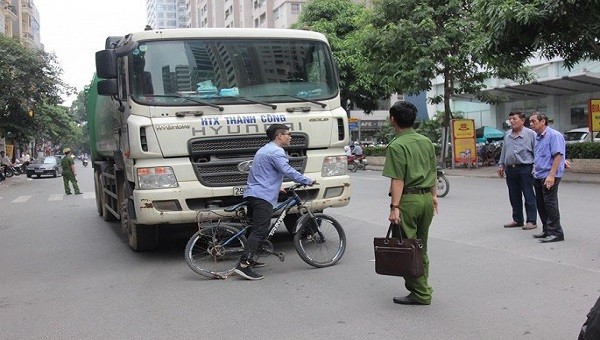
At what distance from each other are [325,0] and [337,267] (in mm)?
34579

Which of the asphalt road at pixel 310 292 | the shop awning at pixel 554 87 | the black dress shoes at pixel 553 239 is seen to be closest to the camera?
the asphalt road at pixel 310 292

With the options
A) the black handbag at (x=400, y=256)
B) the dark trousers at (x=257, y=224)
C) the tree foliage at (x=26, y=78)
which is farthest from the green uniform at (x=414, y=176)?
the tree foliage at (x=26, y=78)

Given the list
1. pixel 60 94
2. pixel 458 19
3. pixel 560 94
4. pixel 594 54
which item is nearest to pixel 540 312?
pixel 594 54

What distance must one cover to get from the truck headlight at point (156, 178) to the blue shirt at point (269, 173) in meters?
1.11

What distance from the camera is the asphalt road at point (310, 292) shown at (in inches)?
184

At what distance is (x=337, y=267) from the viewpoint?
6859 mm

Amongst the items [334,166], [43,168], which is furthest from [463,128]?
→ [43,168]

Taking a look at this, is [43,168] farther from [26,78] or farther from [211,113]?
[211,113]

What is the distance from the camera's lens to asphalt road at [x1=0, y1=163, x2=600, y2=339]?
4684 mm

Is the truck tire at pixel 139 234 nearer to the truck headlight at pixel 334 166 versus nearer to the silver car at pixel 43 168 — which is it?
the truck headlight at pixel 334 166

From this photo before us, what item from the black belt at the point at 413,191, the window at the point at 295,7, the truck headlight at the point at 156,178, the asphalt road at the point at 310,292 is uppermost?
the window at the point at 295,7

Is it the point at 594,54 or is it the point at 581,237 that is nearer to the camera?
the point at 581,237

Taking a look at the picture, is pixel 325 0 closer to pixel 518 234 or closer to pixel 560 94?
pixel 560 94

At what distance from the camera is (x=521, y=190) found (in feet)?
28.9
